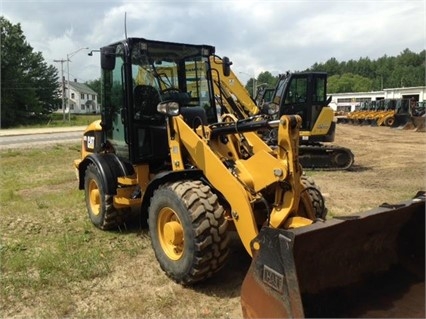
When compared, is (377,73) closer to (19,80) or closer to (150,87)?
(19,80)

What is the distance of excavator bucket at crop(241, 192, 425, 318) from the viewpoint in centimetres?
310

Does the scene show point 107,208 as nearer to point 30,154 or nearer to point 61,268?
point 61,268

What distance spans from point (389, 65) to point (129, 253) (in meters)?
129

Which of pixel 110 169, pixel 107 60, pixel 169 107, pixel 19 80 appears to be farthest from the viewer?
pixel 19 80

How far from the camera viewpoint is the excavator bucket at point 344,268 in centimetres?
310

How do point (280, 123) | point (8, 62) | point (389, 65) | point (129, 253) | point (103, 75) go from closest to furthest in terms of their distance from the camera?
point (280, 123) < point (129, 253) < point (103, 75) < point (8, 62) < point (389, 65)

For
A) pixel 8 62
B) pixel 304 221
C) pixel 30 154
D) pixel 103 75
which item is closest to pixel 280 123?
pixel 304 221

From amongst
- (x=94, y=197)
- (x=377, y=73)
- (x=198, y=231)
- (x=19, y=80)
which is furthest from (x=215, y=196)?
(x=377, y=73)

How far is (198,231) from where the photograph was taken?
3.90 meters

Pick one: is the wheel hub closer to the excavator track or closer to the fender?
the fender

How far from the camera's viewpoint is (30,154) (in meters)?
15.5

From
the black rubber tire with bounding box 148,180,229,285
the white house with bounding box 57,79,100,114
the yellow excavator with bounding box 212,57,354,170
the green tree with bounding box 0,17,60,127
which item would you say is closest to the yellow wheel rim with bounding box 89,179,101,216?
the black rubber tire with bounding box 148,180,229,285

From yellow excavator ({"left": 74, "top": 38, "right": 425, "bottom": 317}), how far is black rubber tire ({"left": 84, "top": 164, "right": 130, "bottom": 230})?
2cm

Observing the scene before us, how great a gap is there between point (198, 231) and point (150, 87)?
218cm
